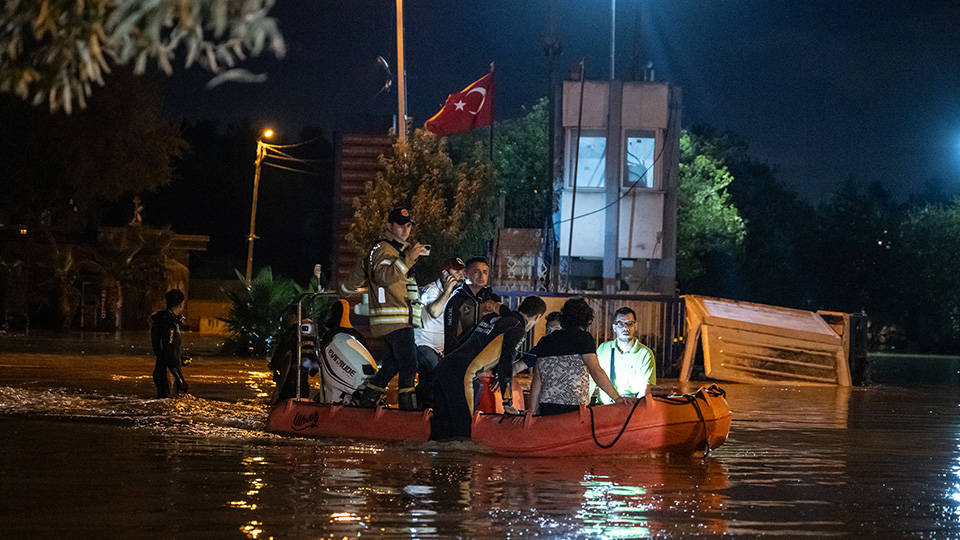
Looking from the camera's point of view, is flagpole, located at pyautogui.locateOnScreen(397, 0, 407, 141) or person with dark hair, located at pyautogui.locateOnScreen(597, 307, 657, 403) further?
flagpole, located at pyautogui.locateOnScreen(397, 0, 407, 141)

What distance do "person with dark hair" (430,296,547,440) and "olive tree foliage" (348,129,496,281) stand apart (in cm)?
2090

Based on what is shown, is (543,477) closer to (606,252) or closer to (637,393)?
(637,393)

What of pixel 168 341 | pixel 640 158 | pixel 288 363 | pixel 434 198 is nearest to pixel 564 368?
pixel 288 363

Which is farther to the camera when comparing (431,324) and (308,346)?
(308,346)

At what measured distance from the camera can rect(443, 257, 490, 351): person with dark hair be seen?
13.4 metres

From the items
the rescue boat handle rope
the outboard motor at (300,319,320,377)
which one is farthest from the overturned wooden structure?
the rescue boat handle rope

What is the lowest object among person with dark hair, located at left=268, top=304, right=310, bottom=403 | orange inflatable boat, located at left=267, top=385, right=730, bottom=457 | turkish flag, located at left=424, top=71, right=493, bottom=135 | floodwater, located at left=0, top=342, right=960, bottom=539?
floodwater, located at left=0, top=342, right=960, bottom=539

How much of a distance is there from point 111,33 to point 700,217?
49.3 m

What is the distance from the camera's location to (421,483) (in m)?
10.0

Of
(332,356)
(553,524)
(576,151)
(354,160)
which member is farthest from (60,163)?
(553,524)

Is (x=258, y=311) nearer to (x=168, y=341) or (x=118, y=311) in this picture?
(x=168, y=341)

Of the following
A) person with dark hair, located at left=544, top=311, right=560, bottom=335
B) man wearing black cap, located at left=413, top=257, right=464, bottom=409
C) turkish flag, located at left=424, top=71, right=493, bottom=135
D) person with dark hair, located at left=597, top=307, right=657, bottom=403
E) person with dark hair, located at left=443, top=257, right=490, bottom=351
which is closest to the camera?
person with dark hair, located at left=597, top=307, right=657, bottom=403

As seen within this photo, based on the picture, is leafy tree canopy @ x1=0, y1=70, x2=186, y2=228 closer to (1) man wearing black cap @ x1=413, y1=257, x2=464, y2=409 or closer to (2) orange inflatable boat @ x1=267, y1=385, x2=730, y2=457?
(1) man wearing black cap @ x1=413, y1=257, x2=464, y2=409

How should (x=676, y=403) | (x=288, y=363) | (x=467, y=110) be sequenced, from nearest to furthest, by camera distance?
(x=676, y=403) < (x=288, y=363) < (x=467, y=110)
